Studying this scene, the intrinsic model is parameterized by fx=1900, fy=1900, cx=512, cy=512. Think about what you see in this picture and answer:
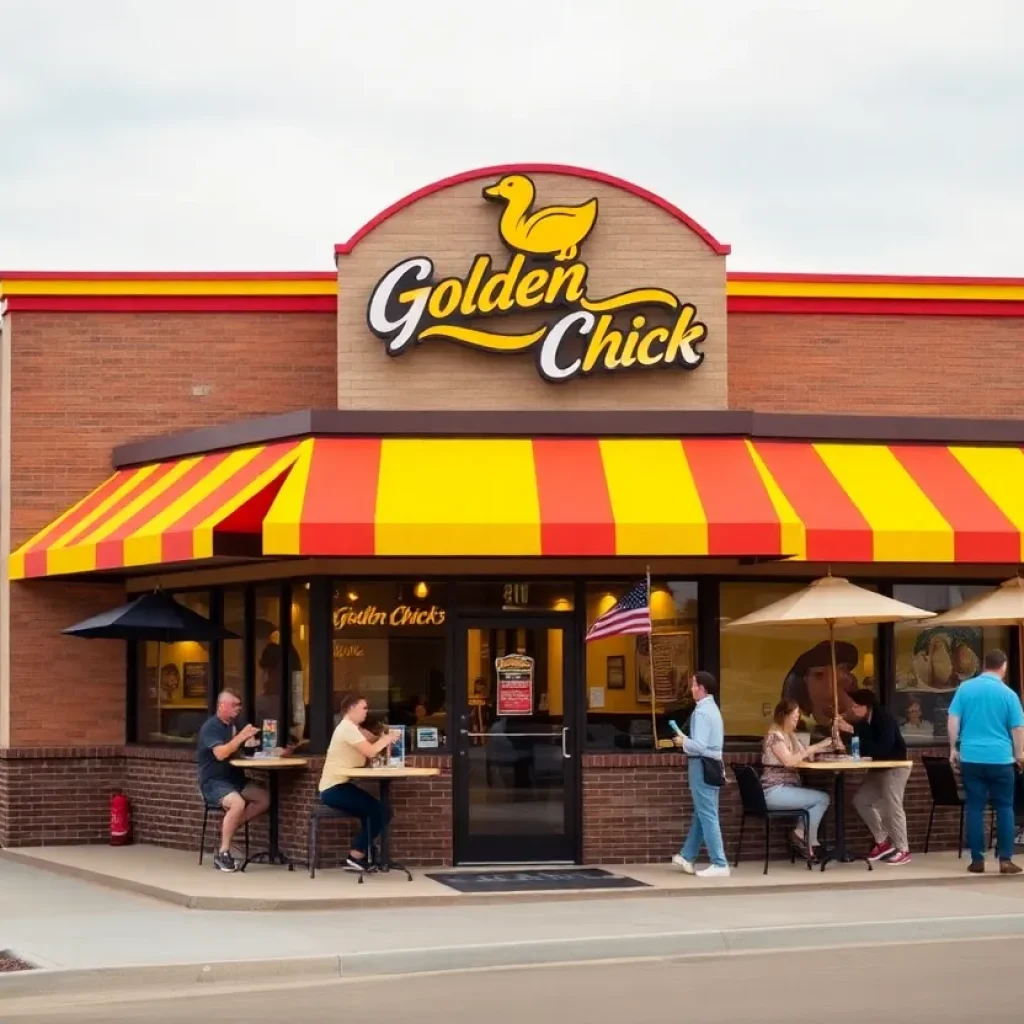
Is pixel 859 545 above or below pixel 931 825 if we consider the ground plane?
above

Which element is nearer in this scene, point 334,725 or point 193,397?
point 334,725

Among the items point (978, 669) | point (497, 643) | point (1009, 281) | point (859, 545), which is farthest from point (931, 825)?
point (1009, 281)

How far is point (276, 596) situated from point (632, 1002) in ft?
27.4

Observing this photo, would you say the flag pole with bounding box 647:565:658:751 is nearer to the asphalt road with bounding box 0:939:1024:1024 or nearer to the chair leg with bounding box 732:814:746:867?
the chair leg with bounding box 732:814:746:867

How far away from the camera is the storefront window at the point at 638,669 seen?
1773 centimetres

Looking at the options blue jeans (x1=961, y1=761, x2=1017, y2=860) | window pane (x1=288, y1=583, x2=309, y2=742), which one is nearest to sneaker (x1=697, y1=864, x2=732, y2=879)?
blue jeans (x1=961, y1=761, x2=1017, y2=860)

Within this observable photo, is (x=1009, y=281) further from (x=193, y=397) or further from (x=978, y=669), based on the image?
(x=193, y=397)

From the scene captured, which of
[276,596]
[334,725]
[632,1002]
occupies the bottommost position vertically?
[632,1002]

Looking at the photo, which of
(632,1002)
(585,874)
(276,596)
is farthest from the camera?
(276,596)

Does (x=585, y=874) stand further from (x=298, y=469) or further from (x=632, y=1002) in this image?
(x=632, y=1002)

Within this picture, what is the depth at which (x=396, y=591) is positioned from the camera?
17.6m

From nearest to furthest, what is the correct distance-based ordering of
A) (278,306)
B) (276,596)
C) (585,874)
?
(585,874)
(276,596)
(278,306)

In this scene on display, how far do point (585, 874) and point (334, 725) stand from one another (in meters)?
2.67

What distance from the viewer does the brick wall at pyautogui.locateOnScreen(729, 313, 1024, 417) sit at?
1989 cm
